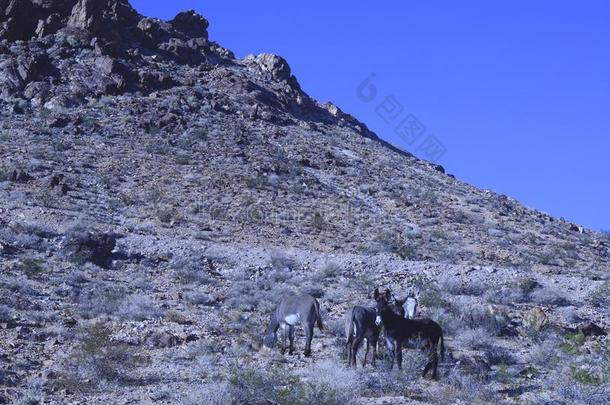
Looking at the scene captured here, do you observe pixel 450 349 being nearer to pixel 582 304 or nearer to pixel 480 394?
pixel 480 394

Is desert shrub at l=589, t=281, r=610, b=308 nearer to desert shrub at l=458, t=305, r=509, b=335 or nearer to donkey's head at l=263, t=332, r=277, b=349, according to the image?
desert shrub at l=458, t=305, r=509, b=335

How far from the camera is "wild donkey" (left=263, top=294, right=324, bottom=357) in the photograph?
15211mm

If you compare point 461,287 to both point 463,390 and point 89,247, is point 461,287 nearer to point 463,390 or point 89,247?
point 463,390

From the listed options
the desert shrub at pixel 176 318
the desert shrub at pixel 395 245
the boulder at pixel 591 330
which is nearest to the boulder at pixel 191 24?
the desert shrub at pixel 395 245

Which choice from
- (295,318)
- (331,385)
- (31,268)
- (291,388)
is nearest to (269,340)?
(295,318)

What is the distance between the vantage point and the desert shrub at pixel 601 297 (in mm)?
21797

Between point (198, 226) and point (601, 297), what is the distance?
568 inches

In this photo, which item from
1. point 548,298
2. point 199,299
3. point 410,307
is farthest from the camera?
point 548,298

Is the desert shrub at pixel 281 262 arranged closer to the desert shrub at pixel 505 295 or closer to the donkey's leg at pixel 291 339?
the desert shrub at pixel 505 295

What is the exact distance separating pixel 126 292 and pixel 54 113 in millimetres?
25108

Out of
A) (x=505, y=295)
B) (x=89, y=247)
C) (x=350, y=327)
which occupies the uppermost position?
(x=505, y=295)

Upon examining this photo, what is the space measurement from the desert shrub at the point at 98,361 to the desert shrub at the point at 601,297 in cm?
1311

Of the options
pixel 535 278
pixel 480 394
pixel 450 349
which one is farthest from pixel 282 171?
pixel 480 394

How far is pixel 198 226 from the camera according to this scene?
1170 inches
